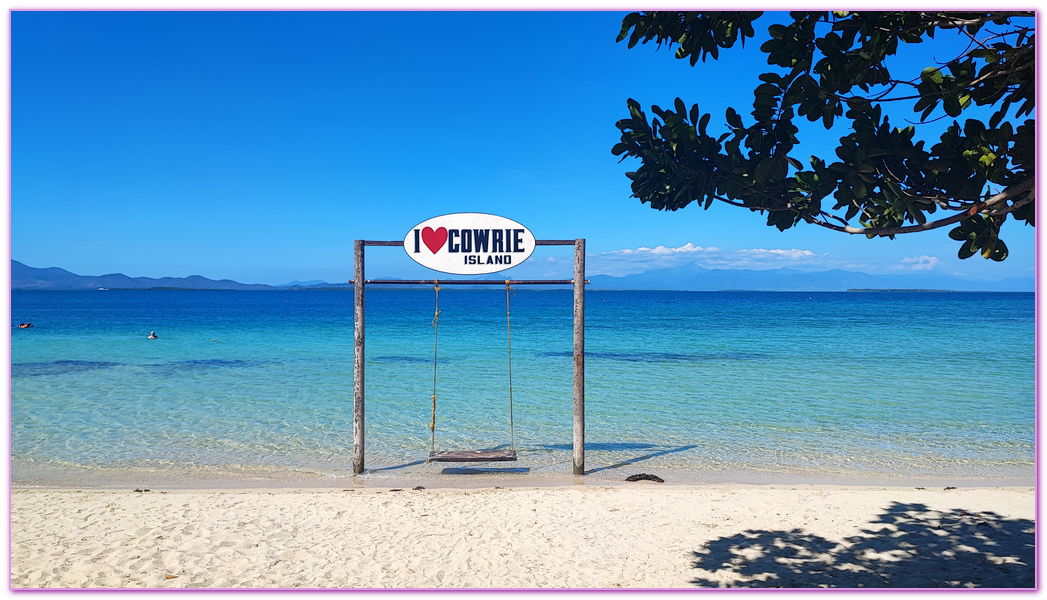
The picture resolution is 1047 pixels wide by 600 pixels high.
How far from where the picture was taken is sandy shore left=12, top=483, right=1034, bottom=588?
16.8ft

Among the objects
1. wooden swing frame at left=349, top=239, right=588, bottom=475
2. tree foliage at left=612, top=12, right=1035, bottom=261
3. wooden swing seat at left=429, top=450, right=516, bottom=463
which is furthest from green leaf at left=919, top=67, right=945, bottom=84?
wooden swing seat at left=429, top=450, right=516, bottom=463

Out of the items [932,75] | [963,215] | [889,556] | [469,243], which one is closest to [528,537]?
[889,556]

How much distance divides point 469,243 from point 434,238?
41 centimetres

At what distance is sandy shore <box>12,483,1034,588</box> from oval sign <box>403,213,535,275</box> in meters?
2.56

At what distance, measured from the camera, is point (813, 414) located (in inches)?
538

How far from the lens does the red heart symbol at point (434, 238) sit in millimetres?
7906

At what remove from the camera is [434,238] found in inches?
312

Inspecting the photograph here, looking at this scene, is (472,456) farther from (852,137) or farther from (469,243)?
(852,137)

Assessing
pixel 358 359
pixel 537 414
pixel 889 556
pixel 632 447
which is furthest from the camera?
pixel 537 414

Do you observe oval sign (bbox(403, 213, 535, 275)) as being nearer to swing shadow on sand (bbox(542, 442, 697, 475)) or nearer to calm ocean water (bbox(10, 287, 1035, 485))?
calm ocean water (bbox(10, 287, 1035, 485))

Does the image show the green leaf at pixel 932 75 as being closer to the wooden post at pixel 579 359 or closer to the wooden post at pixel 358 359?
the wooden post at pixel 579 359

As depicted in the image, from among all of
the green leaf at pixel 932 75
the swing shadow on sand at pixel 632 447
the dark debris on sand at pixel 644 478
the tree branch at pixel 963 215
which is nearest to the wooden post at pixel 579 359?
the dark debris on sand at pixel 644 478

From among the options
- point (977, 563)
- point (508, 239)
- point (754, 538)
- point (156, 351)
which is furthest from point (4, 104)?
point (156, 351)

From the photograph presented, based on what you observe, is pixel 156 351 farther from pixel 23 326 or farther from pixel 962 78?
pixel 962 78
